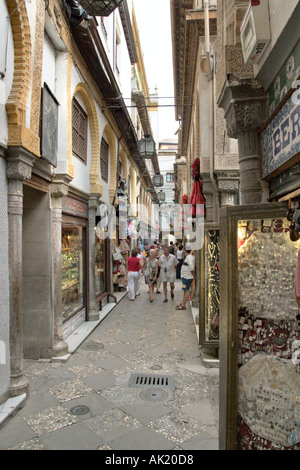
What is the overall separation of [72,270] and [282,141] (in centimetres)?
569

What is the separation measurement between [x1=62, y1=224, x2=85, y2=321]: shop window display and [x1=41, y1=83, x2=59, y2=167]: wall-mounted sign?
70.3 inches

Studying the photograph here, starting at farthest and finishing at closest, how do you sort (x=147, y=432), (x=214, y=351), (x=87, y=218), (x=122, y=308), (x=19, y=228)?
1. (x=122, y=308)
2. (x=87, y=218)
3. (x=214, y=351)
4. (x=19, y=228)
5. (x=147, y=432)

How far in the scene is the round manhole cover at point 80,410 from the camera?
3.67 metres

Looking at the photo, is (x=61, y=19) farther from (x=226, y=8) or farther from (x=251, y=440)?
(x=251, y=440)

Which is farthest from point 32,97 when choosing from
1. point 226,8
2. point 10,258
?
point 226,8

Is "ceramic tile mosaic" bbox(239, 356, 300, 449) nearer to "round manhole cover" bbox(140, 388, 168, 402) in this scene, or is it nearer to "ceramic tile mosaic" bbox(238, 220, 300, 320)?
"ceramic tile mosaic" bbox(238, 220, 300, 320)

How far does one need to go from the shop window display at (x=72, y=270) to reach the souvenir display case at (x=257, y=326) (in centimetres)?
456

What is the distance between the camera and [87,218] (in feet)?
25.7

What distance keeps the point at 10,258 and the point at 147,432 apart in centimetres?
268

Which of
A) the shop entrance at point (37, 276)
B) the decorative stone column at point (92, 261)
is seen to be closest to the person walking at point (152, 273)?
the decorative stone column at point (92, 261)

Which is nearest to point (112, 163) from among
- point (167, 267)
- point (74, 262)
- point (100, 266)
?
point (100, 266)

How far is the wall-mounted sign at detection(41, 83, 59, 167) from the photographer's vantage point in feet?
15.8

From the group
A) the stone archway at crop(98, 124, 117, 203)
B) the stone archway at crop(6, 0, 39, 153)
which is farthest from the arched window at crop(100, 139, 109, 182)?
the stone archway at crop(6, 0, 39, 153)

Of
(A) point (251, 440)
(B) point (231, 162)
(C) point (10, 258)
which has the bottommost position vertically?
(A) point (251, 440)
